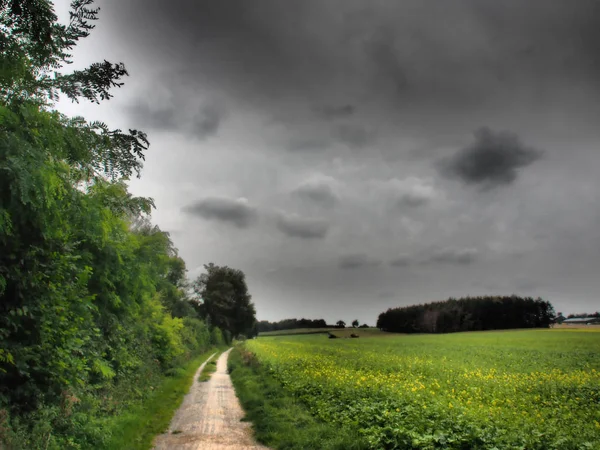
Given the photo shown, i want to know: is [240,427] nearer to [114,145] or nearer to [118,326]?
[118,326]

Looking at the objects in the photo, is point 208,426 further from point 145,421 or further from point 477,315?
point 477,315

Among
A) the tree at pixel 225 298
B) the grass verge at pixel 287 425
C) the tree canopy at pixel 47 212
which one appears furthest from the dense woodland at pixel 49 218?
the tree at pixel 225 298

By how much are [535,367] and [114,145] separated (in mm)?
28639

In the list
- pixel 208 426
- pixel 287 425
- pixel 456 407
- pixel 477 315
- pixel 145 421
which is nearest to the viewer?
pixel 456 407

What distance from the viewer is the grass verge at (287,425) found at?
984 centimetres

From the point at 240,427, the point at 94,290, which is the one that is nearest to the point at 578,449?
the point at 240,427

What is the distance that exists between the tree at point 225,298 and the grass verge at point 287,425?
61.1m

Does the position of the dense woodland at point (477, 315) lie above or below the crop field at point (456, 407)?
above

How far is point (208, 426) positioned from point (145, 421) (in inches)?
78.2

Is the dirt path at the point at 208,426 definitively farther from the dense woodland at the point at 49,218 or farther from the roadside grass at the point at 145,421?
the dense woodland at the point at 49,218

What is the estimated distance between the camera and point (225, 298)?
78125mm

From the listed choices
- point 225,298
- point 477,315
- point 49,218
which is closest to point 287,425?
point 49,218

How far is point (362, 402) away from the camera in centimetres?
1239

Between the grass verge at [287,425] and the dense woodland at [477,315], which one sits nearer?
the grass verge at [287,425]
